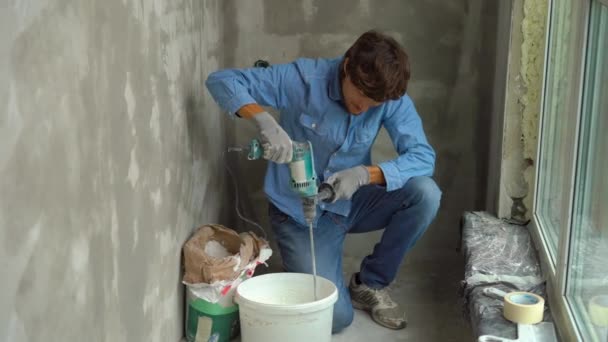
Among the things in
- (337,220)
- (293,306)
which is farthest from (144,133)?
(337,220)

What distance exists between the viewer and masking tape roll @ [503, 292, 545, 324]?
94.1 inches

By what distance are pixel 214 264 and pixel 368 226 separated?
756 millimetres

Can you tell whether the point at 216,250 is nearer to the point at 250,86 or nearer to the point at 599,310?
the point at 250,86

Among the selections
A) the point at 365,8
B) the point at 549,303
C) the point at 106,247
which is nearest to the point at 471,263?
the point at 549,303

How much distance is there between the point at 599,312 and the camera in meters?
2.04

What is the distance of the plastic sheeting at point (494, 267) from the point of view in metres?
2.48

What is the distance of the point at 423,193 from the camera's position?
2.94 meters

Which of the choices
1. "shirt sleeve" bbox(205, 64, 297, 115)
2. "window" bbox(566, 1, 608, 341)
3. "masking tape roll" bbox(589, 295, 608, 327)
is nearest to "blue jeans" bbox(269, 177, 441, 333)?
"shirt sleeve" bbox(205, 64, 297, 115)

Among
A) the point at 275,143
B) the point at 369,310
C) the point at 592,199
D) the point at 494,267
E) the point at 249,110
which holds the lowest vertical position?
the point at 369,310

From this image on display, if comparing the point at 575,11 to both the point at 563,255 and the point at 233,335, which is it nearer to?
the point at 563,255

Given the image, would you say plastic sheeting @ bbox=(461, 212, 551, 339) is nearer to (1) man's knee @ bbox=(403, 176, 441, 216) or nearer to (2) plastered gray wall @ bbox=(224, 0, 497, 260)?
(1) man's knee @ bbox=(403, 176, 441, 216)

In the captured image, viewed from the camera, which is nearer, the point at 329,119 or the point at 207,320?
the point at 207,320

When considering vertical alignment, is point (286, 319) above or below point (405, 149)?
below

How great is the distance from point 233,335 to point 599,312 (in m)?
1.36
